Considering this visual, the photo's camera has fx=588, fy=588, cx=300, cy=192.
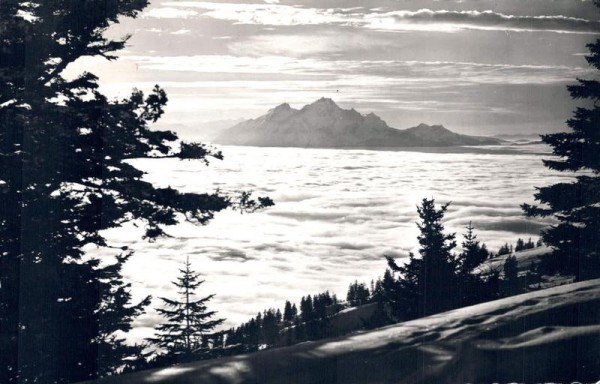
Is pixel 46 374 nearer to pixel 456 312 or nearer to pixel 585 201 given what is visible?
pixel 456 312

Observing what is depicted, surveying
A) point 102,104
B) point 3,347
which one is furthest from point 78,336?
point 102,104

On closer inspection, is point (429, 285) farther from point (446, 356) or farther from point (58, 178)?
point (446, 356)

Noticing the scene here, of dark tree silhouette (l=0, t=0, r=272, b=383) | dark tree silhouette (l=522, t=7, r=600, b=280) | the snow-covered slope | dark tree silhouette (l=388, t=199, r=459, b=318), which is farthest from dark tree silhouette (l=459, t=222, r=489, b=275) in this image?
the snow-covered slope

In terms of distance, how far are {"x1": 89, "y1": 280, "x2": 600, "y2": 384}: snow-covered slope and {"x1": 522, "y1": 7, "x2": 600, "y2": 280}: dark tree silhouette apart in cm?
1575

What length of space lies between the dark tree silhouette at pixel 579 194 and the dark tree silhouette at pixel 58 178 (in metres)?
14.1

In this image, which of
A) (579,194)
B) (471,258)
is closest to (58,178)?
(579,194)

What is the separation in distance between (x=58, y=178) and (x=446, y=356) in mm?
9802

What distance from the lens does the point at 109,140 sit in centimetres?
1304

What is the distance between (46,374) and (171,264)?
593 ft

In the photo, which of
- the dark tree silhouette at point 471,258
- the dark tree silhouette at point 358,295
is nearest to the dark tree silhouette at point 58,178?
the dark tree silhouette at point 471,258

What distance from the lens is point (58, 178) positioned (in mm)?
12945

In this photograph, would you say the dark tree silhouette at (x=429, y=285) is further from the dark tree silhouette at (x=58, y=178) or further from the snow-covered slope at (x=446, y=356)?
the snow-covered slope at (x=446, y=356)

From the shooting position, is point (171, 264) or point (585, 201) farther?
point (171, 264)

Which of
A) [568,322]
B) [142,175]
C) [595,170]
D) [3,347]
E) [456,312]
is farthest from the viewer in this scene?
[595,170]
